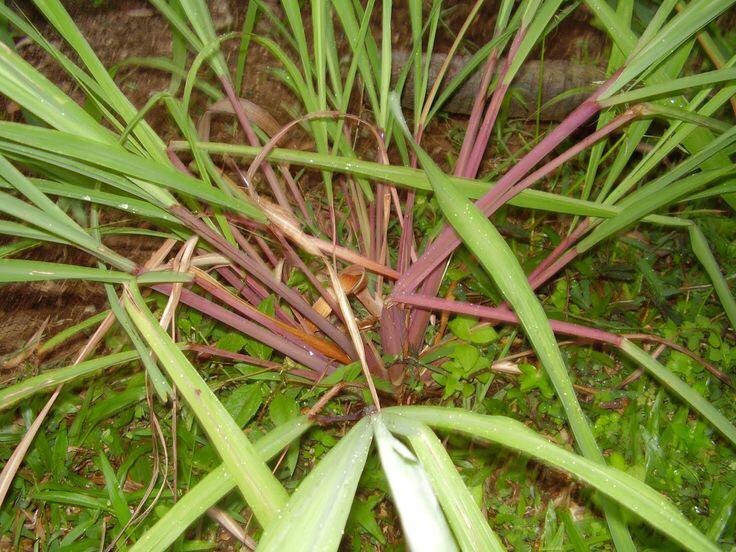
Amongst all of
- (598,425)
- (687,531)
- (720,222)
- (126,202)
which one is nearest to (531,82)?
(720,222)

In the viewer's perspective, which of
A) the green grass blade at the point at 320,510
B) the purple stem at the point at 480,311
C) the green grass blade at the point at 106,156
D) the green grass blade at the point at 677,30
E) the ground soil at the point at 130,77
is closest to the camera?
the green grass blade at the point at 320,510

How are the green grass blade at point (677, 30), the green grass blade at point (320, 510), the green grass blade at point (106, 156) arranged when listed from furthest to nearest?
the green grass blade at point (677, 30)
the green grass blade at point (106, 156)
the green grass blade at point (320, 510)

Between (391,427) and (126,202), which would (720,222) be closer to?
(391,427)

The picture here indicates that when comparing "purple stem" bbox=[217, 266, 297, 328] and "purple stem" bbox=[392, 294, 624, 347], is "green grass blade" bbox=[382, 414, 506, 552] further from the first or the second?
"purple stem" bbox=[217, 266, 297, 328]

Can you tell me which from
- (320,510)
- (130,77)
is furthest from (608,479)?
(130,77)

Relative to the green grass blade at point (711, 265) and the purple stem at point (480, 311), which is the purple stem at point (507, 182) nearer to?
the purple stem at point (480, 311)

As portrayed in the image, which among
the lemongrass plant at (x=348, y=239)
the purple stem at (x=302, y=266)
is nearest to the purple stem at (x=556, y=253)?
the lemongrass plant at (x=348, y=239)
